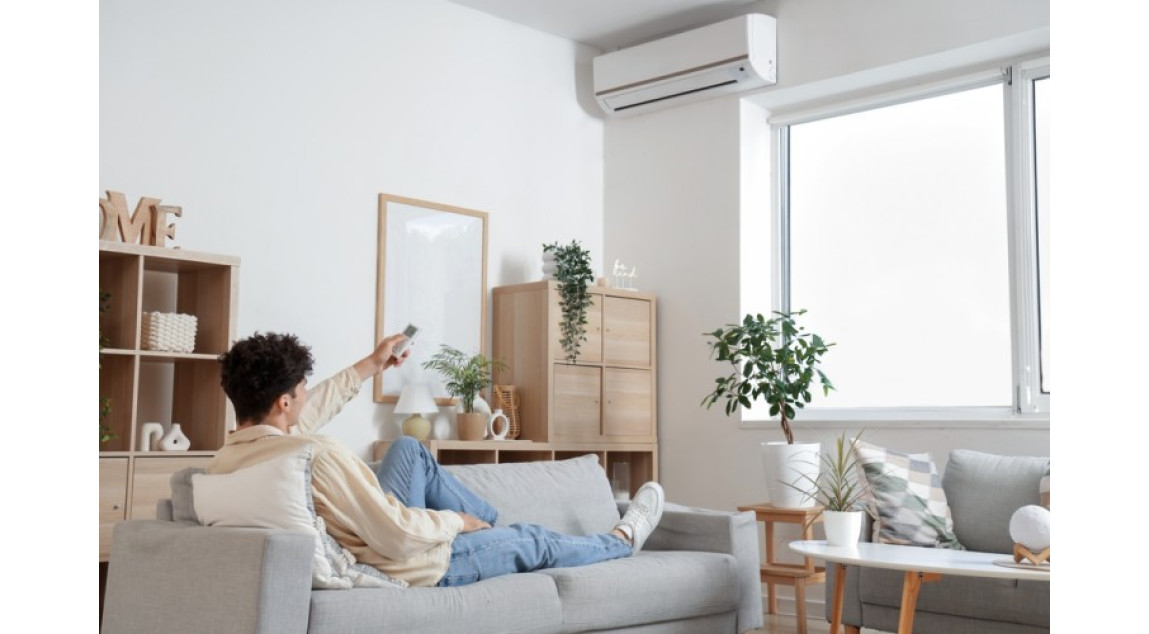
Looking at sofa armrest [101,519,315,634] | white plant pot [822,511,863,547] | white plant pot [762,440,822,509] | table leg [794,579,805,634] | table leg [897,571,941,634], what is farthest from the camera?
white plant pot [762,440,822,509]

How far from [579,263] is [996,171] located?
2123 millimetres

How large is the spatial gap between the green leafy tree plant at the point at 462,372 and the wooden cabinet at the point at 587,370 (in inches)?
9.5

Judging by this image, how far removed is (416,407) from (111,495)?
1526 mm

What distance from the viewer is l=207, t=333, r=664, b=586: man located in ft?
9.12

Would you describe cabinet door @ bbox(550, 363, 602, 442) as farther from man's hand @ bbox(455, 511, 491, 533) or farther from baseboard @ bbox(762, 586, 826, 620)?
man's hand @ bbox(455, 511, 491, 533)

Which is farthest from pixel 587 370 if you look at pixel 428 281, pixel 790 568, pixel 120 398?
pixel 120 398

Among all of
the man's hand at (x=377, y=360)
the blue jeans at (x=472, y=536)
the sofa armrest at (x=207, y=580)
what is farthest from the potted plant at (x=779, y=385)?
the sofa armrest at (x=207, y=580)

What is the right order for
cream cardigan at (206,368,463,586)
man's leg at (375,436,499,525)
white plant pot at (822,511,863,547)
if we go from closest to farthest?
cream cardigan at (206,368,463,586)
man's leg at (375,436,499,525)
white plant pot at (822,511,863,547)

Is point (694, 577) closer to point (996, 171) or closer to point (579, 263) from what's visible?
point (579, 263)

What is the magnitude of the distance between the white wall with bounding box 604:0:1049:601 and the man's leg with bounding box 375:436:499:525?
8.08 ft

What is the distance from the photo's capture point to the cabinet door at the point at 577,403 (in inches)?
214

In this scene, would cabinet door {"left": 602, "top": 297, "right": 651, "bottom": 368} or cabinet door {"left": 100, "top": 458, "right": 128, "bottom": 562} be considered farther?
cabinet door {"left": 602, "top": 297, "right": 651, "bottom": 368}

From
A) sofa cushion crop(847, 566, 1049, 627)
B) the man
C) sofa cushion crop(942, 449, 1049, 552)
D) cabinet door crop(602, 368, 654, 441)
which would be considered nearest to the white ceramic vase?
the man
